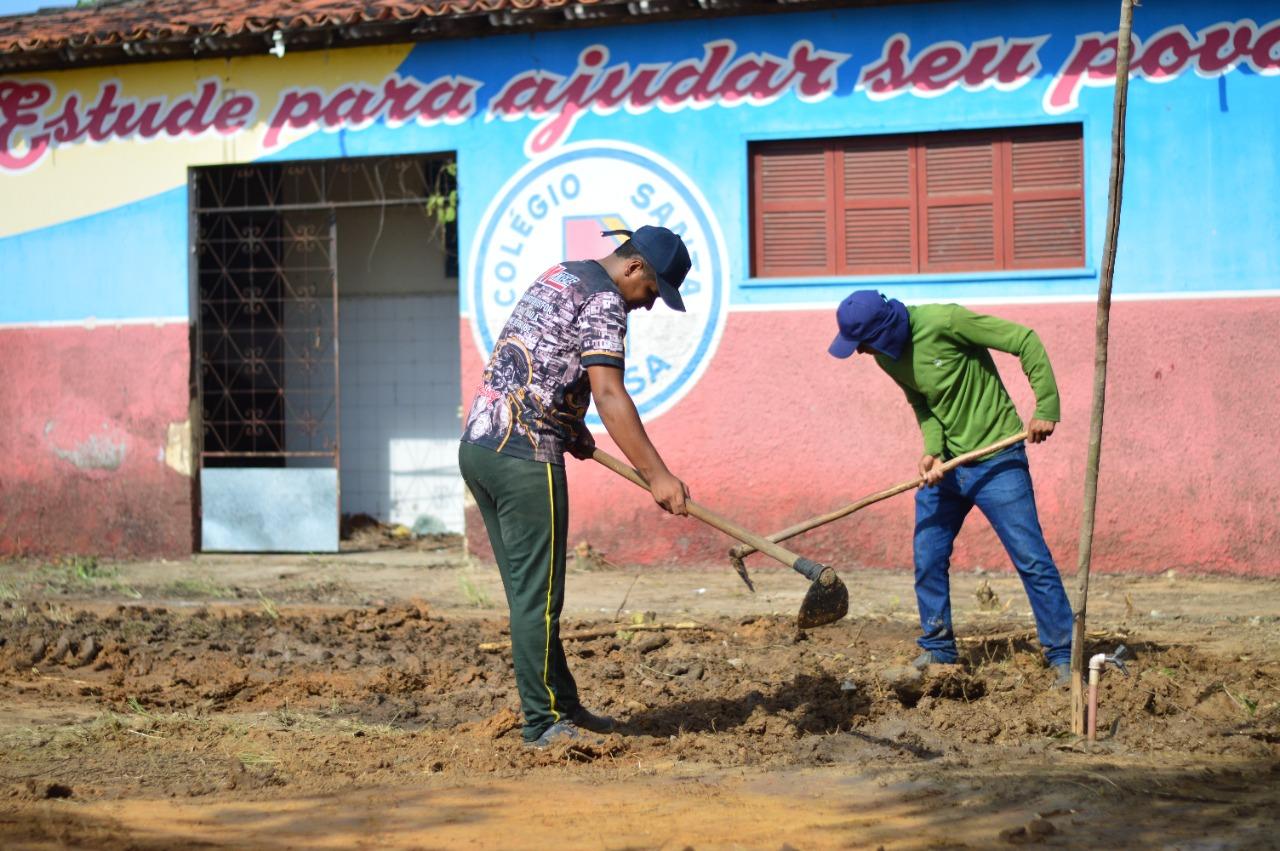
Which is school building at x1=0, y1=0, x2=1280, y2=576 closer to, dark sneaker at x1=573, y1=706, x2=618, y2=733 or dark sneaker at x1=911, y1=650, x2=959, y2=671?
dark sneaker at x1=911, y1=650, x2=959, y2=671

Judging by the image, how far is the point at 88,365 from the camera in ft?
35.8

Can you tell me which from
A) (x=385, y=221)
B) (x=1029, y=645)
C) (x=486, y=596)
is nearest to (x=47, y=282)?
(x=385, y=221)

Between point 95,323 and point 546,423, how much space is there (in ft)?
24.2

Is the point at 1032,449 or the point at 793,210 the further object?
the point at 793,210

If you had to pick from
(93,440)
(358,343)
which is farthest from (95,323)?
(358,343)

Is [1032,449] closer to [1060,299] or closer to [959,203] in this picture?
[1060,299]

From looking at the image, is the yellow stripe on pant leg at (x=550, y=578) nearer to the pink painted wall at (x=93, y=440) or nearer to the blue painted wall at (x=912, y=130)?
the blue painted wall at (x=912, y=130)

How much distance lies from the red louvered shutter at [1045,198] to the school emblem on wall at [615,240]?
209 centimetres

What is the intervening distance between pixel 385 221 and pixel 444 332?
1.19 meters

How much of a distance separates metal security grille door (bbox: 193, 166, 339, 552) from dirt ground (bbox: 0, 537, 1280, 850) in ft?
6.76

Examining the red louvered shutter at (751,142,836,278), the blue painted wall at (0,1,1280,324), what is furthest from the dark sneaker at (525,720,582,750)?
the red louvered shutter at (751,142,836,278)

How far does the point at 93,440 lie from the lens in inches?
430

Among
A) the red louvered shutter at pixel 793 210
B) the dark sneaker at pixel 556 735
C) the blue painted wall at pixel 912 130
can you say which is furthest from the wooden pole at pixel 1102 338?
the red louvered shutter at pixel 793 210

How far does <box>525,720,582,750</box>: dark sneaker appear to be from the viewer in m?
4.95
